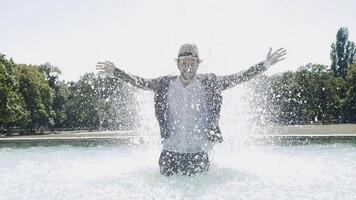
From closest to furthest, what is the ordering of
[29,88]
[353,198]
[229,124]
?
[353,198]
[229,124]
[29,88]

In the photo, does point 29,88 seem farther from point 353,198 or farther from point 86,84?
point 353,198

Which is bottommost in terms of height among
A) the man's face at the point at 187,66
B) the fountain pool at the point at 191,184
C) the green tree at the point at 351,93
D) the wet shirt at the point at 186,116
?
the fountain pool at the point at 191,184

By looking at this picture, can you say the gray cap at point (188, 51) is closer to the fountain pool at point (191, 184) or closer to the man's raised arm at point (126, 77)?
the man's raised arm at point (126, 77)

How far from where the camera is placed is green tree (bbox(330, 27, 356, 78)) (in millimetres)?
76625

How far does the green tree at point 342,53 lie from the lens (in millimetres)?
76625

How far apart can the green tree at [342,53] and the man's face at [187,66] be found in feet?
244

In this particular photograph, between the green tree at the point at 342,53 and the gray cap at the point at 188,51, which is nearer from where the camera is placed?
the gray cap at the point at 188,51

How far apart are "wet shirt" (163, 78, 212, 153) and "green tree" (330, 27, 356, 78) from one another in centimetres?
7441

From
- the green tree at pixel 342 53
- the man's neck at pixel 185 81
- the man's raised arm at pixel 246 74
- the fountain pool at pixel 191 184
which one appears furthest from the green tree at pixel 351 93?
the man's neck at pixel 185 81

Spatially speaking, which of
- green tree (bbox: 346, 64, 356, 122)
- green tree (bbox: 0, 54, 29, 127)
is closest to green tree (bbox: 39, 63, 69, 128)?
green tree (bbox: 0, 54, 29, 127)

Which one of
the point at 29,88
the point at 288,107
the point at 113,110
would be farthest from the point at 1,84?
the point at 288,107

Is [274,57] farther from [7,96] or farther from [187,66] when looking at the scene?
[7,96]

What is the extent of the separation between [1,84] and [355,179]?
3767cm

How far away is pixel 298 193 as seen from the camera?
19.9 ft
